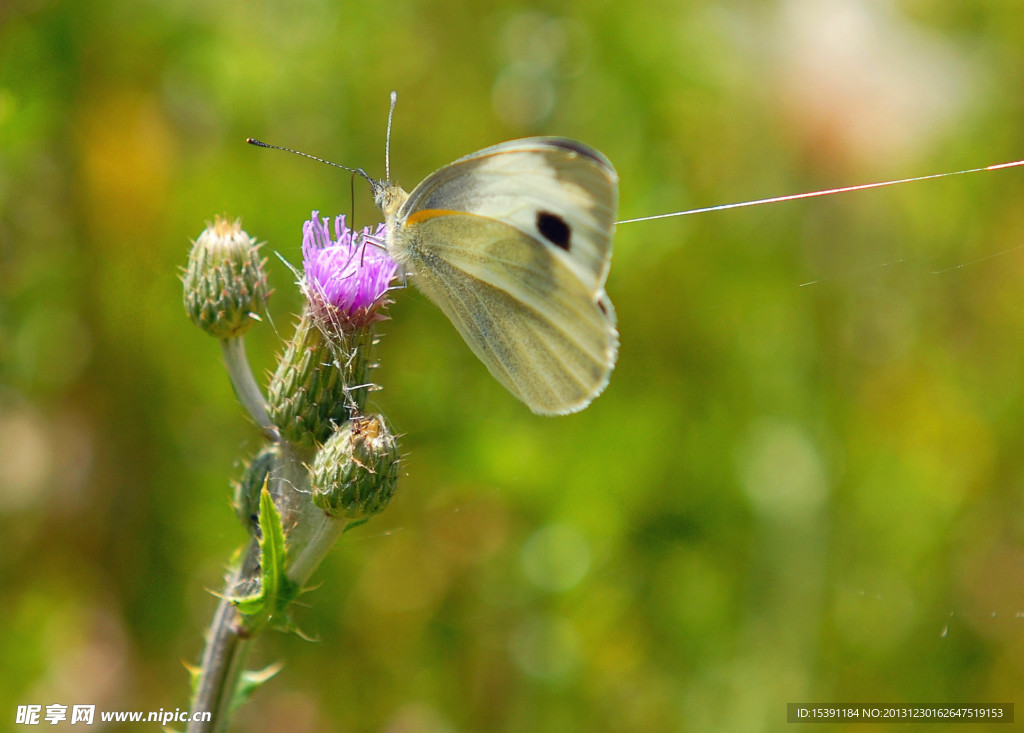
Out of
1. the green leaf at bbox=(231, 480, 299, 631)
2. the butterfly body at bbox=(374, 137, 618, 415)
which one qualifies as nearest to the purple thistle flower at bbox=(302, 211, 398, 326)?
the butterfly body at bbox=(374, 137, 618, 415)

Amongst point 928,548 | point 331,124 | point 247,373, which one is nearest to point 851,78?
point 928,548

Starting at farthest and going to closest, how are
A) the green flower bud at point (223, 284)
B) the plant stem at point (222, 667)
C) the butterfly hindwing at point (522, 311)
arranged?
the butterfly hindwing at point (522, 311)
the green flower bud at point (223, 284)
the plant stem at point (222, 667)

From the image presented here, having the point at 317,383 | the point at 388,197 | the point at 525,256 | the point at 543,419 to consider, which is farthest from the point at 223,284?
the point at 543,419

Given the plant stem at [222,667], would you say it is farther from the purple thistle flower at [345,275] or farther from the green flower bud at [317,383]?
the purple thistle flower at [345,275]

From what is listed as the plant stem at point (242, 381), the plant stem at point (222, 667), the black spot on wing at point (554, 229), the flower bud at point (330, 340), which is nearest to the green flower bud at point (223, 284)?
the plant stem at point (242, 381)

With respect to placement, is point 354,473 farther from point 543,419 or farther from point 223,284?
point 543,419

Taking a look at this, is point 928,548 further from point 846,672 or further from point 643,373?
point 643,373

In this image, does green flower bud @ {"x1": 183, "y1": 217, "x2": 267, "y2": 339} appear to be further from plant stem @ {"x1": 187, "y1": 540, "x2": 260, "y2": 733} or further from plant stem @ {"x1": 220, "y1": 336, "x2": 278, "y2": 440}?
plant stem @ {"x1": 187, "y1": 540, "x2": 260, "y2": 733}
